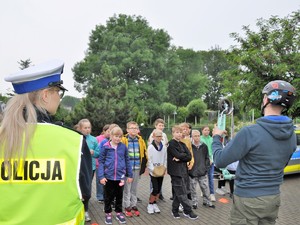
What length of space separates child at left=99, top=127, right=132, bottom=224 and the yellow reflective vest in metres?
4.53

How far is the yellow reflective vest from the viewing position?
157cm

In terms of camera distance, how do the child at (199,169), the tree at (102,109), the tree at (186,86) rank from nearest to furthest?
the child at (199,169) < the tree at (102,109) < the tree at (186,86)

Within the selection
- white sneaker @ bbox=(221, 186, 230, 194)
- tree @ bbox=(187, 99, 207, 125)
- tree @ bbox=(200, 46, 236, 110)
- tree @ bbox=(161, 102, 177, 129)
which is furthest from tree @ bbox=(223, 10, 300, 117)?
tree @ bbox=(200, 46, 236, 110)

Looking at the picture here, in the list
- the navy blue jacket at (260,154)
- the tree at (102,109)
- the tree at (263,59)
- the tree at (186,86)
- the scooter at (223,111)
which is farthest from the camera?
the tree at (186,86)

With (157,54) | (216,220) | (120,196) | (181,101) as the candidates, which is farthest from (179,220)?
(181,101)

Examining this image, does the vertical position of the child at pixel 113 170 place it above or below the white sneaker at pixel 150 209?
above

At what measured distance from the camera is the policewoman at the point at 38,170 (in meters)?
1.57

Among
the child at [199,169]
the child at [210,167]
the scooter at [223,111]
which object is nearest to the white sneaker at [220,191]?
the child at [210,167]

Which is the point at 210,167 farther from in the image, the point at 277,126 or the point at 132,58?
the point at 132,58

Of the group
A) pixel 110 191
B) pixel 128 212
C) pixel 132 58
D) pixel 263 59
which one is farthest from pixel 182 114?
pixel 110 191

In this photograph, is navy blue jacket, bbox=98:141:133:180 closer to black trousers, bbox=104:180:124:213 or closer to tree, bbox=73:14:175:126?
black trousers, bbox=104:180:124:213

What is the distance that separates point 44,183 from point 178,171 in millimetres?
5055

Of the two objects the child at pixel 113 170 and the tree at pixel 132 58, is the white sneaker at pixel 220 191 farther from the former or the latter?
the tree at pixel 132 58

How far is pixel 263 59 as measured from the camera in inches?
483
